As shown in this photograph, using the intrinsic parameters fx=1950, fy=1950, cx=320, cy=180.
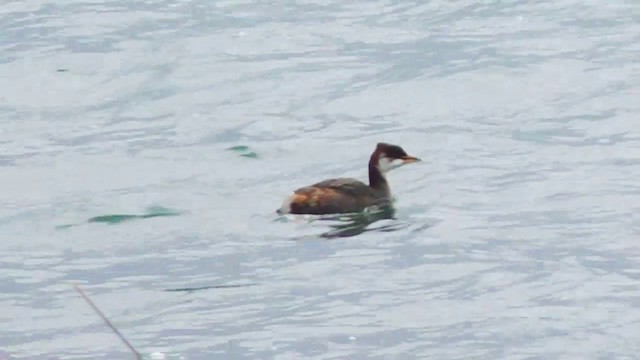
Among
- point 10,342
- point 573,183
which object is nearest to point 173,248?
point 10,342

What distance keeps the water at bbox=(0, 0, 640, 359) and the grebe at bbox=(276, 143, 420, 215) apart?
19 cm

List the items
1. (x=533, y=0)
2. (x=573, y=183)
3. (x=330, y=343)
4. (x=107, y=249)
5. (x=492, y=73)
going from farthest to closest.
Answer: (x=533, y=0) → (x=492, y=73) → (x=573, y=183) → (x=107, y=249) → (x=330, y=343)

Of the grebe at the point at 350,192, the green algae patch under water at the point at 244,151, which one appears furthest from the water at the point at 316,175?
the grebe at the point at 350,192

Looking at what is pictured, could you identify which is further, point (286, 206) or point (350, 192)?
point (350, 192)

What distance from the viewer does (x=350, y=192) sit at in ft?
41.4

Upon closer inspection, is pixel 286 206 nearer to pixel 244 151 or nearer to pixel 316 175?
pixel 316 175

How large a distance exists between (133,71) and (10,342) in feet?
31.3

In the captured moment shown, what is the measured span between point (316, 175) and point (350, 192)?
48.7 inches

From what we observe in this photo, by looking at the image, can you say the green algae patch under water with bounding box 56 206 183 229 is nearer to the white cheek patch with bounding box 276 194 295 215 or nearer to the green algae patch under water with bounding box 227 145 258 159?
the white cheek patch with bounding box 276 194 295 215

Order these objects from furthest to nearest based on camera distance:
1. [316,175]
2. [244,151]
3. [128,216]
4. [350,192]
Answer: [244,151] → [316,175] → [350,192] → [128,216]

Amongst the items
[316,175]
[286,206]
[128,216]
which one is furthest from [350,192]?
[128,216]

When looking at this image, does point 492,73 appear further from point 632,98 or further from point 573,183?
point 573,183

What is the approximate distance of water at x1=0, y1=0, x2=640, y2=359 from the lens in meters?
9.58

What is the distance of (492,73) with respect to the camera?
699 inches
